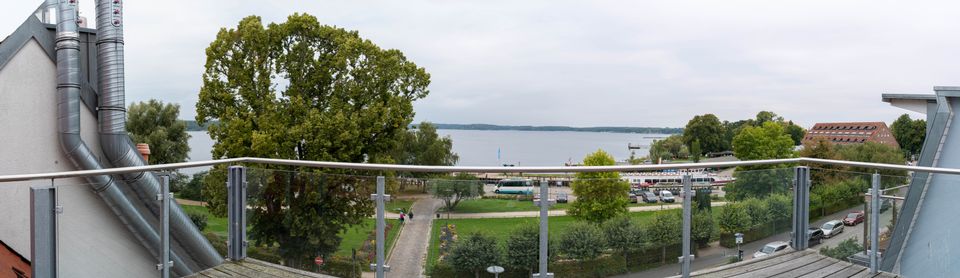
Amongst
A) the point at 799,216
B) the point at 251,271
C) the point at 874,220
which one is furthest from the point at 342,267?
the point at 874,220

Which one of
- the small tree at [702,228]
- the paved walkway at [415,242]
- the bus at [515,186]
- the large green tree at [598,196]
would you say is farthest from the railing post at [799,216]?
the paved walkway at [415,242]

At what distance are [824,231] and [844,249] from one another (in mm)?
189

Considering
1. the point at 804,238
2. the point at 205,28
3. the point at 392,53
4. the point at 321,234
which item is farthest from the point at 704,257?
the point at 205,28

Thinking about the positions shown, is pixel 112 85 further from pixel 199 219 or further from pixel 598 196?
pixel 598 196

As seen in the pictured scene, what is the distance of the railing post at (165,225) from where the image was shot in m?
4.17

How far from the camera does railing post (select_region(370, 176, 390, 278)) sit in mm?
3846

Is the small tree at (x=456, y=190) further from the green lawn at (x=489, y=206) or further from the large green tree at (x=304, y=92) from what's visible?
the large green tree at (x=304, y=92)

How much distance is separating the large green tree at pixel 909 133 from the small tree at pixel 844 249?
65.2 meters

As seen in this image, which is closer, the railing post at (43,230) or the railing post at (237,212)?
Answer: the railing post at (43,230)

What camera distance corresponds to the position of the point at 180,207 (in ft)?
14.6

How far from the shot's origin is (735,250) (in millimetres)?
4305

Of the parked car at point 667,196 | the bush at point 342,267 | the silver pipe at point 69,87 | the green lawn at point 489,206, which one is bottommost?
the bush at point 342,267

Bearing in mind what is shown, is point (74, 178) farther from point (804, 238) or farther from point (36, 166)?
point (36, 166)

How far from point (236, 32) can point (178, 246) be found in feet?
65.3
